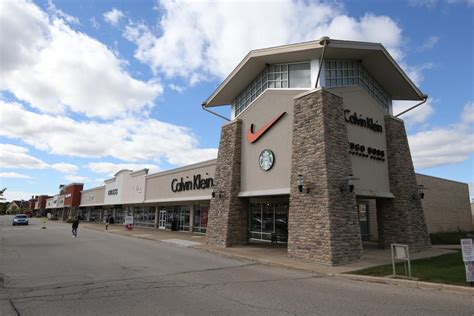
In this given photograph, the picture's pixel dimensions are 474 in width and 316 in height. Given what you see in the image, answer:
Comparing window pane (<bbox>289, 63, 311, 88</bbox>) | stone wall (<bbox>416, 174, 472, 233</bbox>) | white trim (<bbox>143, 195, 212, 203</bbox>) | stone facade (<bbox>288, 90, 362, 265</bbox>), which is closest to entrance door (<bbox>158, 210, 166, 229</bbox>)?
white trim (<bbox>143, 195, 212, 203</bbox>)

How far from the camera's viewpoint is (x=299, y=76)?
1759 centimetres

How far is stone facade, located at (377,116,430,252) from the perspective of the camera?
18672 millimetres

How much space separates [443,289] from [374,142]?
11.0 meters

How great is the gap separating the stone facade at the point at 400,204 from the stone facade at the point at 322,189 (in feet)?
17.8

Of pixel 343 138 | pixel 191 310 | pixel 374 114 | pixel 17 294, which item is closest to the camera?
pixel 191 310

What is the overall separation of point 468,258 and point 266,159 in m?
10.7

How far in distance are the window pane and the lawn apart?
9093 mm

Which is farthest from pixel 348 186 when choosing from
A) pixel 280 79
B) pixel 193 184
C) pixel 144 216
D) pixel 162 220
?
pixel 144 216

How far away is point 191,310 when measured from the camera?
7.07 meters

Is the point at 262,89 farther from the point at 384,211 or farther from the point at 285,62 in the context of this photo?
the point at 384,211

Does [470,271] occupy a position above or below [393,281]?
above

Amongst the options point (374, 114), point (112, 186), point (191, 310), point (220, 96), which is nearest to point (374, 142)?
point (374, 114)

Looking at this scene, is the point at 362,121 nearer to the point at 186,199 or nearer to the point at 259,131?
the point at 259,131

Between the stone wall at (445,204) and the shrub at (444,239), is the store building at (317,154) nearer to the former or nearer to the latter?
the shrub at (444,239)
